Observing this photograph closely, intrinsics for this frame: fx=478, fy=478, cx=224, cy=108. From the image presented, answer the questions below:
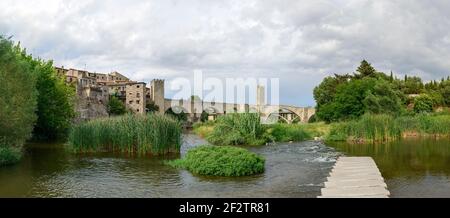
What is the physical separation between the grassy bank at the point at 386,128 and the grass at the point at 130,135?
14.1 metres

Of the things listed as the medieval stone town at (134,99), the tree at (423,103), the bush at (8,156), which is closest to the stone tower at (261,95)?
the medieval stone town at (134,99)

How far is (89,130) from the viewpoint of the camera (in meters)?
22.9

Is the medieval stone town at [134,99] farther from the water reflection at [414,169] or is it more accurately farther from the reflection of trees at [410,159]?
the water reflection at [414,169]

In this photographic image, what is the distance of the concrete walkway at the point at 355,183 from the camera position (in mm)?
10700

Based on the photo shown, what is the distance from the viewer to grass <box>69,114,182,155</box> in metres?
21.7

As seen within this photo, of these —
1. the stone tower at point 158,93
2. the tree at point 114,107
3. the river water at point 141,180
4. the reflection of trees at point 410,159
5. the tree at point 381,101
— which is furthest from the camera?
the stone tower at point 158,93

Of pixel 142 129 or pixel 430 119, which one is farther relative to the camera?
pixel 430 119

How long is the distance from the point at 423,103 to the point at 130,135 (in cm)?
4953

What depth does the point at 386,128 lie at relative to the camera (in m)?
31.9

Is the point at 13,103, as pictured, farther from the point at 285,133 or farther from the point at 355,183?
the point at 285,133

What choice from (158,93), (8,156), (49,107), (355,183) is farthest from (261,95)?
(355,183)

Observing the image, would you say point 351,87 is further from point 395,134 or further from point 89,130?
point 89,130
